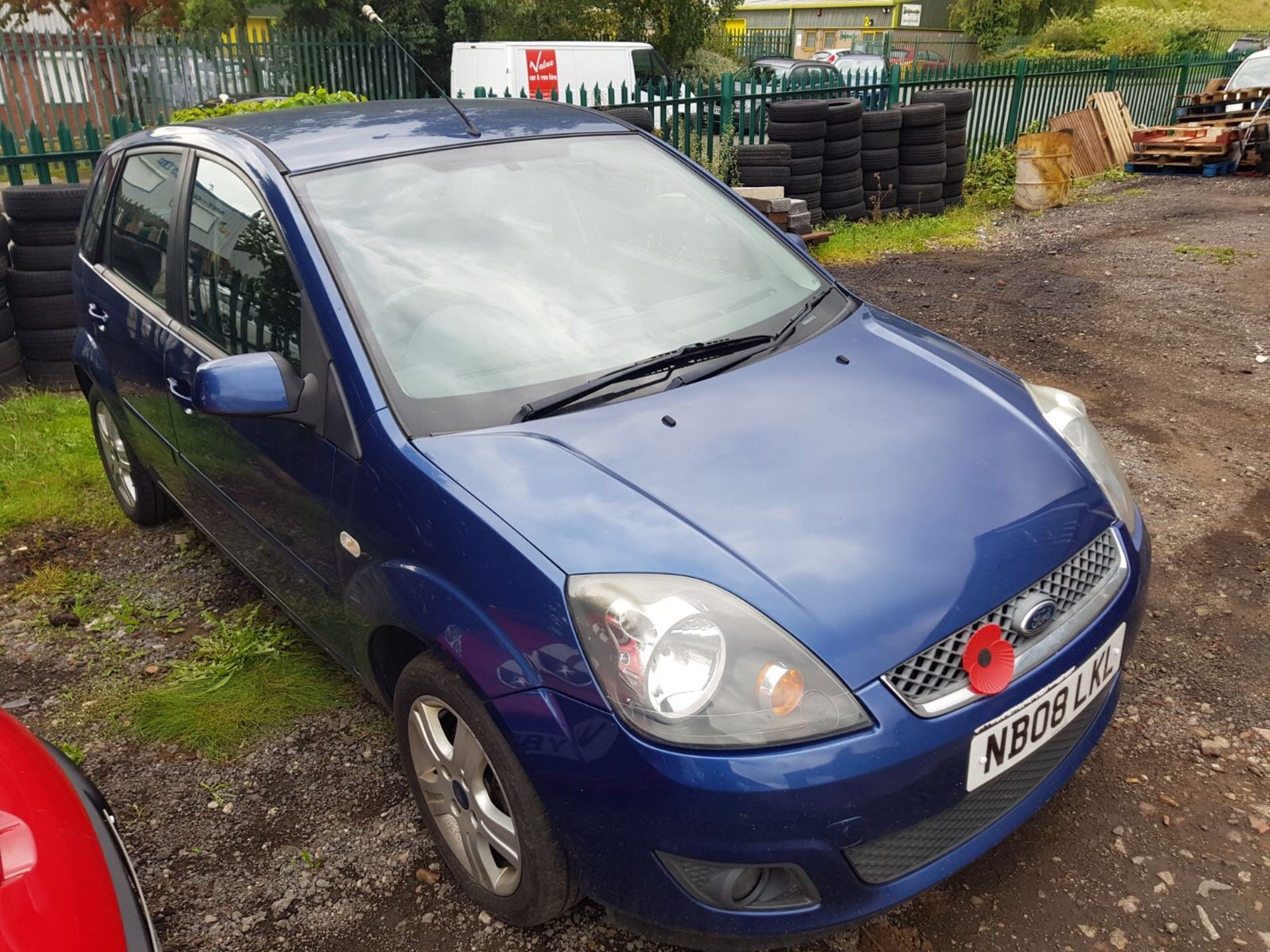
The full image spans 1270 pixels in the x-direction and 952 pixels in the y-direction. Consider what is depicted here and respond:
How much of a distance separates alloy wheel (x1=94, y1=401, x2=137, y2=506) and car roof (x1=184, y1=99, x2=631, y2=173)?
4.61ft

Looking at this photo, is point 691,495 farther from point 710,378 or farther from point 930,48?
point 930,48

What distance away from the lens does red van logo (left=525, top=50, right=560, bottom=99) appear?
1595 cm

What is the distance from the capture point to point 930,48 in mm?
37812

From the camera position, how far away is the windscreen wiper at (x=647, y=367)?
235 centimetres

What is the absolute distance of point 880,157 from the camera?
10.4m

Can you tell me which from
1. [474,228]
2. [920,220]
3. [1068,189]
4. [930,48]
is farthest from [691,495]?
[930,48]

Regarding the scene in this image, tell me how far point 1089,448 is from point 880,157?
866cm

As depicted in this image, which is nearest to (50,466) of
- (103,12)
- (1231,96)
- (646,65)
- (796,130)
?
(796,130)

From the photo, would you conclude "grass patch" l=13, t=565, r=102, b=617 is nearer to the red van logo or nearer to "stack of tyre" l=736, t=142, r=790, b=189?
"stack of tyre" l=736, t=142, r=790, b=189

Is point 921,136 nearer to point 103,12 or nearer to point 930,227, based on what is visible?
point 930,227

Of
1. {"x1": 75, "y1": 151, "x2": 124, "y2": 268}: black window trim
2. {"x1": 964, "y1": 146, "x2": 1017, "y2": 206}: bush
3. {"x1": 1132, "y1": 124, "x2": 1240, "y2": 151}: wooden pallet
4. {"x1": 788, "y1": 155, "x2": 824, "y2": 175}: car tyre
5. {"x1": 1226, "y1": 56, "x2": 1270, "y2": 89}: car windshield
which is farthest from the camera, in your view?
{"x1": 1226, "y1": 56, "x2": 1270, "y2": 89}: car windshield

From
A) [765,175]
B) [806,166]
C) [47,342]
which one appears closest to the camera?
[47,342]

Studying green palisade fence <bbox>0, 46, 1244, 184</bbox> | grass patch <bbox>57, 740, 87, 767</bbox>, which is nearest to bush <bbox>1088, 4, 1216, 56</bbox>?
green palisade fence <bbox>0, 46, 1244, 184</bbox>

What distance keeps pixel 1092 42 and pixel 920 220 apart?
87.5ft
